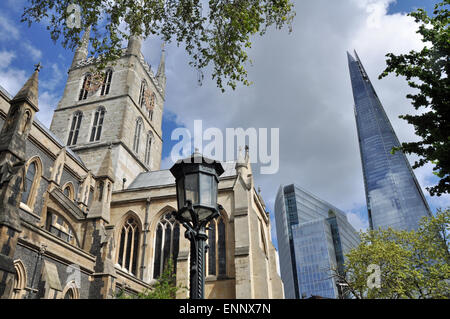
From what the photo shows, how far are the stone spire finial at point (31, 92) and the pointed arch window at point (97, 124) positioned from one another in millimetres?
18309

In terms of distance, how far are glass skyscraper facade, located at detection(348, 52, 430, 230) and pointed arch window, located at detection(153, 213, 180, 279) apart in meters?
122

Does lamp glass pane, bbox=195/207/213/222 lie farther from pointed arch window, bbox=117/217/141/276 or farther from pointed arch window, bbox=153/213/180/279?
pointed arch window, bbox=117/217/141/276

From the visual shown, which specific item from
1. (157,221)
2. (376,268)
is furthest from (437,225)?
(157,221)

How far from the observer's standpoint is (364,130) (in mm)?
173000

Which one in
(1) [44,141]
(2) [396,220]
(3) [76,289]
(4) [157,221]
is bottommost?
(3) [76,289]

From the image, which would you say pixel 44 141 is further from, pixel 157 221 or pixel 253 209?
pixel 253 209

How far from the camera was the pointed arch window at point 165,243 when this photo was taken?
22.8 metres

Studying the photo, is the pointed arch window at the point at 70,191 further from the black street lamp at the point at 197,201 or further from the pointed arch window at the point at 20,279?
the black street lamp at the point at 197,201

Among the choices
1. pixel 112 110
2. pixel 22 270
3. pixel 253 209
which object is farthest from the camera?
pixel 112 110

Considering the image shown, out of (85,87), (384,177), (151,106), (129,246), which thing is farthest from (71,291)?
(384,177)

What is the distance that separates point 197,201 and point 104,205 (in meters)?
13.8

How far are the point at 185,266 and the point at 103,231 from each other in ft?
20.5
